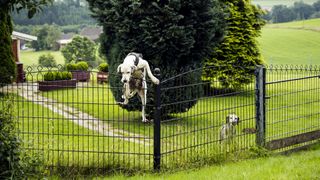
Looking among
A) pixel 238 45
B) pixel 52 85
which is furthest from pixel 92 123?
pixel 238 45

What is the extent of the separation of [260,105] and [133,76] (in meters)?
3.41

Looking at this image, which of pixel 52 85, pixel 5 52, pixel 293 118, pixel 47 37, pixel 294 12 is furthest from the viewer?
pixel 294 12

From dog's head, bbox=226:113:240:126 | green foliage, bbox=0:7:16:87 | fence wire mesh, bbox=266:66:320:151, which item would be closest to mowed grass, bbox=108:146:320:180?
dog's head, bbox=226:113:240:126

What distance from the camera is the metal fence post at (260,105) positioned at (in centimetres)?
870

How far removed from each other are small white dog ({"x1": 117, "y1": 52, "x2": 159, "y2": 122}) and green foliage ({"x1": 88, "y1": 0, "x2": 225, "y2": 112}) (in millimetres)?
1065

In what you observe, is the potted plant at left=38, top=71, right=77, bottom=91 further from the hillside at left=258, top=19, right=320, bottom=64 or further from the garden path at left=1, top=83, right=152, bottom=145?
the hillside at left=258, top=19, right=320, bottom=64

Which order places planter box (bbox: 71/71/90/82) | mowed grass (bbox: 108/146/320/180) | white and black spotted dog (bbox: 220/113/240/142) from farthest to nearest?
planter box (bbox: 71/71/90/82), white and black spotted dog (bbox: 220/113/240/142), mowed grass (bbox: 108/146/320/180)

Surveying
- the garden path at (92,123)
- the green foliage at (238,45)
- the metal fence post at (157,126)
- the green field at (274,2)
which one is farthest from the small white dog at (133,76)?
the green field at (274,2)

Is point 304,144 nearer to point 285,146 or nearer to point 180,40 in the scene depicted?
point 285,146

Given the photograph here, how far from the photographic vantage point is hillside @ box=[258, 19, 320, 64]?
3878 centimetres

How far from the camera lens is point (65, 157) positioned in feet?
25.7

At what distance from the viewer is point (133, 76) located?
36.5 feet

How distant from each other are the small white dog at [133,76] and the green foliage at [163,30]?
106cm

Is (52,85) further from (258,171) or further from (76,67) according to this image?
(76,67)
